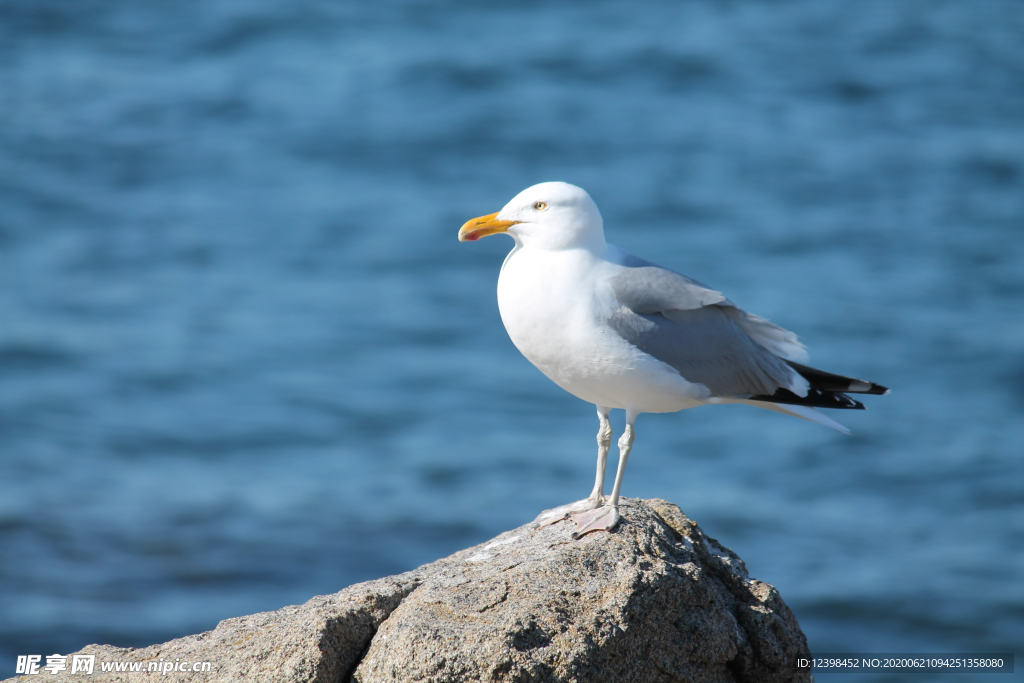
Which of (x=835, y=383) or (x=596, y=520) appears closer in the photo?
(x=596, y=520)

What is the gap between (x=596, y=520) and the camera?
512 centimetres

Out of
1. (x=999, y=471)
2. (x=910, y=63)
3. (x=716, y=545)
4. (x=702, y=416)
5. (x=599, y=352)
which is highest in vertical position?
(x=910, y=63)

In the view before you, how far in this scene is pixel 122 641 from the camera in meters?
9.56

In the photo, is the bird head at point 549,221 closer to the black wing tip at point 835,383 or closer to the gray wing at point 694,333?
the gray wing at point 694,333

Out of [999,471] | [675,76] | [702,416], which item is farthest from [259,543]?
[675,76]

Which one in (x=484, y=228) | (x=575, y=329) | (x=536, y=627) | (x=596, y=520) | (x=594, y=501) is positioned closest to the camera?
(x=536, y=627)

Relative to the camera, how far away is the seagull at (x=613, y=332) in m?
5.03

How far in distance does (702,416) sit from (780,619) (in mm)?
8591

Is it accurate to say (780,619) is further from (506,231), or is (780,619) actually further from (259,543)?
(259,543)

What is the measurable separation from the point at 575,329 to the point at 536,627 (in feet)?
4.55

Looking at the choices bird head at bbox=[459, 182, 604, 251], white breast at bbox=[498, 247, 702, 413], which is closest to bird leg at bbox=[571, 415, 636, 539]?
white breast at bbox=[498, 247, 702, 413]

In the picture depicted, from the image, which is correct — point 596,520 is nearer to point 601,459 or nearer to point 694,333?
point 601,459

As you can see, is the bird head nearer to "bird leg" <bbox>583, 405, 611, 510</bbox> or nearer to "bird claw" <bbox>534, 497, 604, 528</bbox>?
"bird leg" <bbox>583, 405, 611, 510</bbox>

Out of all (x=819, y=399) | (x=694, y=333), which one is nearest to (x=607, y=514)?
(x=694, y=333)
